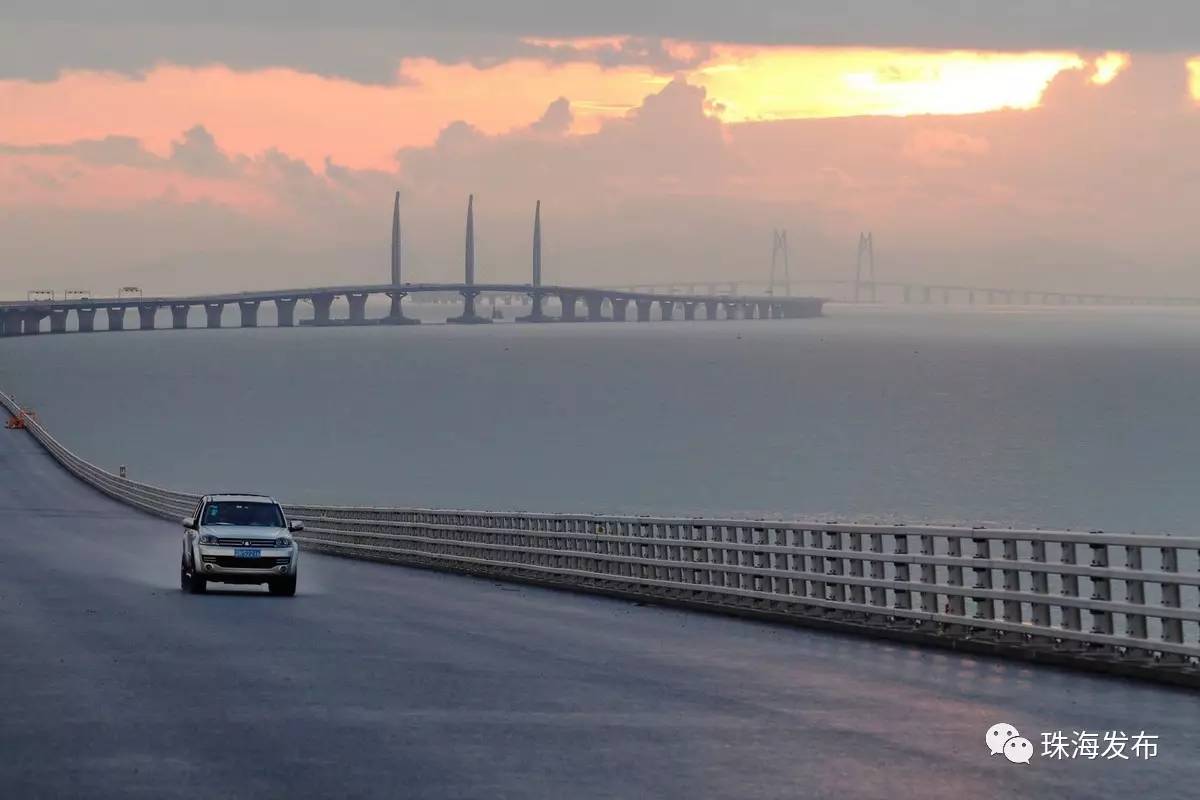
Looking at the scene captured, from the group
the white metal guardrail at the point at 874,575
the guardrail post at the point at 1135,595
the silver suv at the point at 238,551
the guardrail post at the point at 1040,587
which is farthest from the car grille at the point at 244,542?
the guardrail post at the point at 1135,595

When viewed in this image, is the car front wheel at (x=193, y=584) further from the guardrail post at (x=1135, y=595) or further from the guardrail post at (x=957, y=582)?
the guardrail post at (x=1135, y=595)

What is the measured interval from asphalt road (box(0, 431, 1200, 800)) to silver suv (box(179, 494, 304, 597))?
303 centimetres

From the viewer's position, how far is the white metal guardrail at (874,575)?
19484 millimetres

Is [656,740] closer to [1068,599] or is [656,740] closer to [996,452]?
[1068,599]

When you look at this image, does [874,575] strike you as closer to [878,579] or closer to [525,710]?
[878,579]

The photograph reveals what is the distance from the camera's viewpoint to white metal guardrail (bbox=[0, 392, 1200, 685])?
1948 cm

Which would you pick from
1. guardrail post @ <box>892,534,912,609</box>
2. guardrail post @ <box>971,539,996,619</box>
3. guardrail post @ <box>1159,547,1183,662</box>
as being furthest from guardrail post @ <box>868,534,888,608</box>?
guardrail post @ <box>1159,547,1183,662</box>

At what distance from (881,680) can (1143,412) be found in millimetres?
171910

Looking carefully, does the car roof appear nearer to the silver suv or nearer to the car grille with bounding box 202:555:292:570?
the silver suv

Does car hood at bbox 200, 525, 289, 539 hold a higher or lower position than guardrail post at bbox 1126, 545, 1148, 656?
higher

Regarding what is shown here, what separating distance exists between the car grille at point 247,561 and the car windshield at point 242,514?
28.1 inches

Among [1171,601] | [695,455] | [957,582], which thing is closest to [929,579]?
[957,582]

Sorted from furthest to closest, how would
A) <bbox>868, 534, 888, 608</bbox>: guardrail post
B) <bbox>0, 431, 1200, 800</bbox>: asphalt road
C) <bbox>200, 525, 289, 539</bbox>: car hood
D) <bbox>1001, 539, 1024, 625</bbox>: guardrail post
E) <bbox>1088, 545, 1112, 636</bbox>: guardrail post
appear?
<bbox>200, 525, 289, 539</bbox>: car hood < <bbox>868, 534, 888, 608</bbox>: guardrail post < <bbox>1001, 539, 1024, 625</bbox>: guardrail post < <bbox>1088, 545, 1112, 636</bbox>: guardrail post < <bbox>0, 431, 1200, 800</bbox>: asphalt road

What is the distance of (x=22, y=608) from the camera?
28.3 metres
